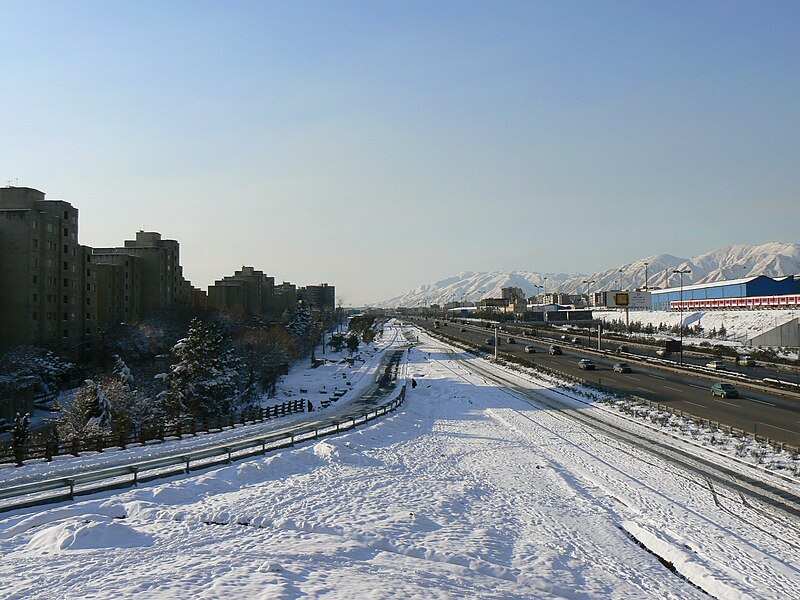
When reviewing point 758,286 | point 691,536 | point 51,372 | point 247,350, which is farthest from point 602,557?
point 758,286

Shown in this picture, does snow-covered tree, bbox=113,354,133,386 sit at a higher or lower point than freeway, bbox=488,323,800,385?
higher

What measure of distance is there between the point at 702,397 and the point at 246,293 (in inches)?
4750

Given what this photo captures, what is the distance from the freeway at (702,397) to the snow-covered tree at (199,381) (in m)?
32.0

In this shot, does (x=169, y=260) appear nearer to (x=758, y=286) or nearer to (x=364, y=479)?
(x=364, y=479)

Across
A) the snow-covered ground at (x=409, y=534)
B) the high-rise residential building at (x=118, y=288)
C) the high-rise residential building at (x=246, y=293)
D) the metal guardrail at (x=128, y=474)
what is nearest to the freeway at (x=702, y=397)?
the snow-covered ground at (x=409, y=534)

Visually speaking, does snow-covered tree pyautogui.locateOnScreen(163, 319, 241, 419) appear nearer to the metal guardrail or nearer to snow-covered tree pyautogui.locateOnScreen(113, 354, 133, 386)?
snow-covered tree pyautogui.locateOnScreen(113, 354, 133, 386)

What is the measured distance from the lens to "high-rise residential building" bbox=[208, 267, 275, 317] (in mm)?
135625

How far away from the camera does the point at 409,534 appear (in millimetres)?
16406

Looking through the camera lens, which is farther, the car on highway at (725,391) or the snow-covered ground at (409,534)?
the car on highway at (725,391)

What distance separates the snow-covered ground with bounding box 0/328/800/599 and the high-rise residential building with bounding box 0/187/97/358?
44322 mm

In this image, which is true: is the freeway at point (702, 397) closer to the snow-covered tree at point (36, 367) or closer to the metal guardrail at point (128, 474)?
the metal guardrail at point (128, 474)

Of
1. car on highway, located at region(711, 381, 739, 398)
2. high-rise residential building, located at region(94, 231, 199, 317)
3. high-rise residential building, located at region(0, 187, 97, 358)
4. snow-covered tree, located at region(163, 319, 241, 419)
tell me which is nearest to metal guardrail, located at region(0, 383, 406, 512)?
snow-covered tree, located at region(163, 319, 241, 419)

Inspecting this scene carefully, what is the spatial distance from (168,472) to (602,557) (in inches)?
569

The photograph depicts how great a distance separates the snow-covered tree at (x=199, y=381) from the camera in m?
43.5
